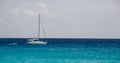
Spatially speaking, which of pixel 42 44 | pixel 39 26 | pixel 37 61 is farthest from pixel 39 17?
pixel 37 61

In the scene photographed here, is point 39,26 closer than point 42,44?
Yes

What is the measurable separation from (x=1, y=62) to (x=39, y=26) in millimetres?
21182

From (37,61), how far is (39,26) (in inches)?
811

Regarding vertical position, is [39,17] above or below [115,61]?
above

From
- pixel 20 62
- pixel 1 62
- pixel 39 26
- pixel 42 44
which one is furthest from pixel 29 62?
pixel 42 44

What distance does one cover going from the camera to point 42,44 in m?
45.5

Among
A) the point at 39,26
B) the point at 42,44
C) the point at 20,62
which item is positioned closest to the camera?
the point at 20,62

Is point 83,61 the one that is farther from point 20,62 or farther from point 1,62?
point 1,62

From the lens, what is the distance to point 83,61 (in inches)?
848

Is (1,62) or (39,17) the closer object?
(1,62)

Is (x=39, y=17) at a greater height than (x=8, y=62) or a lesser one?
greater

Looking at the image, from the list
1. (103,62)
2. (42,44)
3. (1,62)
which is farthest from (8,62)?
(42,44)

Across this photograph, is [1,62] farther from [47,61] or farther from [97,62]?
[97,62]

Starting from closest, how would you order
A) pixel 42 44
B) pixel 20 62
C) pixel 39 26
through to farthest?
pixel 20 62, pixel 39 26, pixel 42 44
